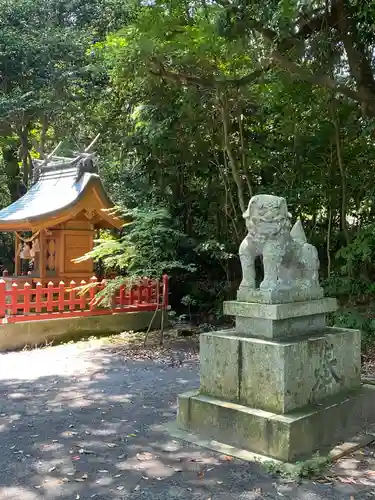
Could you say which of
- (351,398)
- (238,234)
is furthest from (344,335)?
(238,234)

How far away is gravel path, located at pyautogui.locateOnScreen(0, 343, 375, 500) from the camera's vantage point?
11.4ft

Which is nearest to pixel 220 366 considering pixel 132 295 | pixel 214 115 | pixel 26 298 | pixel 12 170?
pixel 26 298

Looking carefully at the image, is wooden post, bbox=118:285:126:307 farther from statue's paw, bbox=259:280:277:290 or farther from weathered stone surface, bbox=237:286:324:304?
statue's paw, bbox=259:280:277:290

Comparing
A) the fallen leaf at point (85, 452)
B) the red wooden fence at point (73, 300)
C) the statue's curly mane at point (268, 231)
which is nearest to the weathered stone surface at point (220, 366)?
the statue's curly mane at point (268, 231)

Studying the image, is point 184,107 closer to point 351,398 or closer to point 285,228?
point 285,228

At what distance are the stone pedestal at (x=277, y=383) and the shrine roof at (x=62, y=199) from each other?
7281 millimetres

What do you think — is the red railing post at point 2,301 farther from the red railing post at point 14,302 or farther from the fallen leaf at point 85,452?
the fallen leaf at point 85,452

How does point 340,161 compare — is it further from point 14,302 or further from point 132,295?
point 14,302

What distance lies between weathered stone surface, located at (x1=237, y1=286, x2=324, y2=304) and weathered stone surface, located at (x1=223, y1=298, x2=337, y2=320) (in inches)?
1.7

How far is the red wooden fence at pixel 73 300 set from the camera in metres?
9.02

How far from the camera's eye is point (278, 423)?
3.90 metres

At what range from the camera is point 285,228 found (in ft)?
14.6

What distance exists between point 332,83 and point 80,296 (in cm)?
611

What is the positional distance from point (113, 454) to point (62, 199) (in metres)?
8.44
